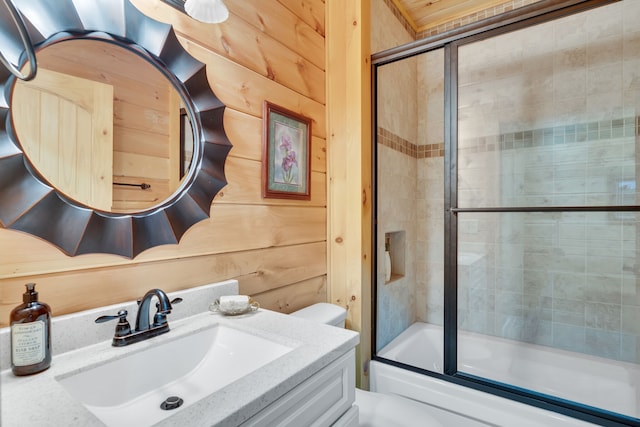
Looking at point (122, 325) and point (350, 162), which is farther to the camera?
point (350, 162)

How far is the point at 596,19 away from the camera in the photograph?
1.95m

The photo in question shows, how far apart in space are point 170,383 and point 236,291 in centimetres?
40

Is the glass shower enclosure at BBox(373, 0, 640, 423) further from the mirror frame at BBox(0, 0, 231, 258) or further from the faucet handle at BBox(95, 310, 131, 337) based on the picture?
the faucet handle at BBox(95, 310, 131, 337)

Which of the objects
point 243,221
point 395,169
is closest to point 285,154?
point 243,221

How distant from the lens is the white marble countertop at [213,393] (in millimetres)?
538

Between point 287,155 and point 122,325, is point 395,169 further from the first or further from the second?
point 122,325

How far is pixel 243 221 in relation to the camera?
129cm

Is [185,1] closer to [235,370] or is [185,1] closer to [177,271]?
[177,271]

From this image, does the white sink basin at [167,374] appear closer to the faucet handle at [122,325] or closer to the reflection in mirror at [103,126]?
the faucet handle at [122,325]

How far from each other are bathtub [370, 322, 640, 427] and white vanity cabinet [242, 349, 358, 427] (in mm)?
897

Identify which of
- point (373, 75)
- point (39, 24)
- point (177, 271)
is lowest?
point (177, 271)

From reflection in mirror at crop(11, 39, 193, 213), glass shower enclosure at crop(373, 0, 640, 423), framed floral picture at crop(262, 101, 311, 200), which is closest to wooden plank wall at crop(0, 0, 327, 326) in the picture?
framed floral picture at crop(262, 101, 311, 200)

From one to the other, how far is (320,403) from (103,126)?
36.2 inches

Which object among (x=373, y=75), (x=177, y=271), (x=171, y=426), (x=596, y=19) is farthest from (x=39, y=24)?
(x=596, y=19)
